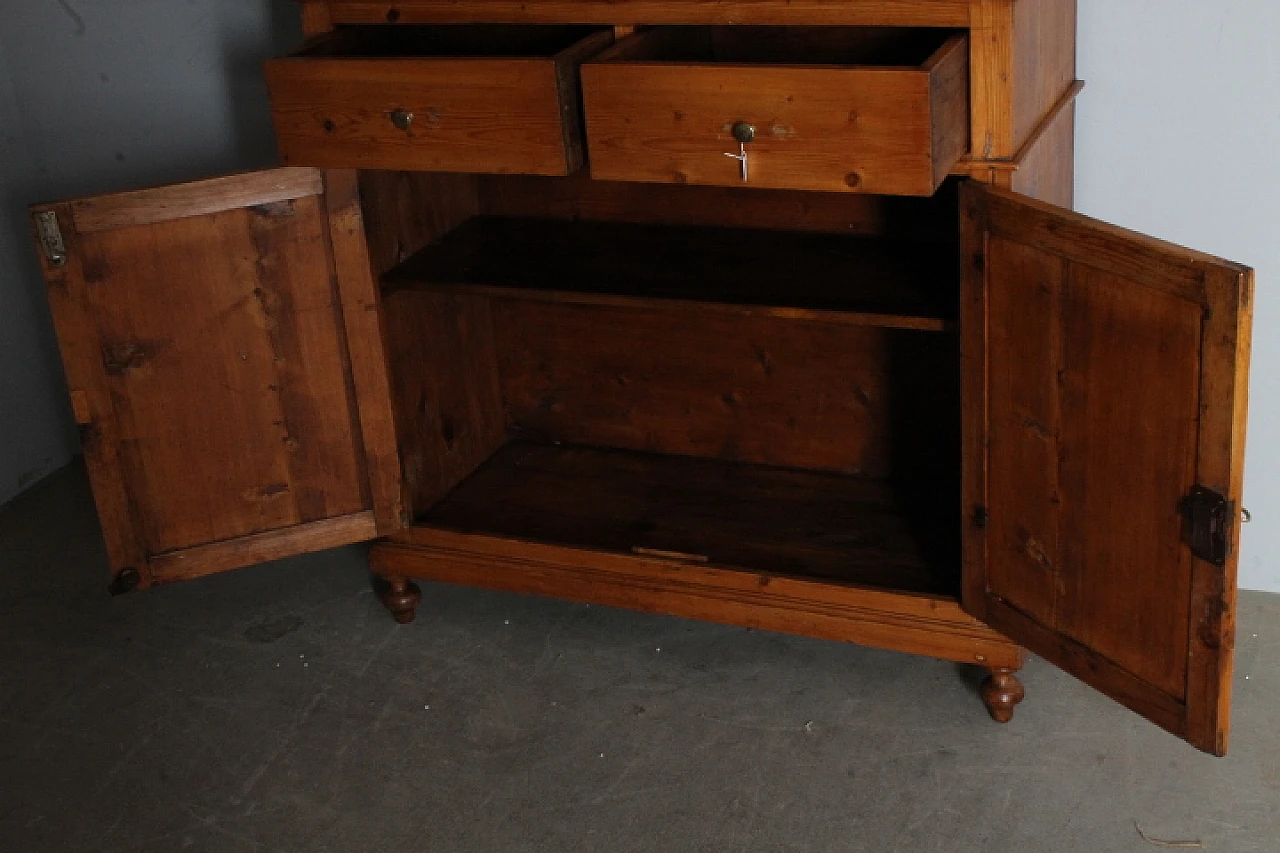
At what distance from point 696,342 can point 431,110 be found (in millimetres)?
774

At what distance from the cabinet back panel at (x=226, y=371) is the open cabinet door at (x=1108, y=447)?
105cm

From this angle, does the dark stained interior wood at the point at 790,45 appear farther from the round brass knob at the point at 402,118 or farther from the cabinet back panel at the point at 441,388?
the cabinet back panel at the point at 441,388

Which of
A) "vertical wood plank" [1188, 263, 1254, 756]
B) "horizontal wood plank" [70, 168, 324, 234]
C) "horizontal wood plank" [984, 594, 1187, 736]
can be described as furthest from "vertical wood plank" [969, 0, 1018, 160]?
"horizontal wood plank" [70, 168, 324, 234]

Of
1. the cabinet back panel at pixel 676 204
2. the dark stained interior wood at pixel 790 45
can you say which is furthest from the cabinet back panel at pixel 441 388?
the dark stained interior wood at pixel 790 45

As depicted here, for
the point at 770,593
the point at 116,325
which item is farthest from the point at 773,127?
the point at 116,325

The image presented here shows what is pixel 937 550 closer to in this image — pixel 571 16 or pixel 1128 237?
pixel 1128 237

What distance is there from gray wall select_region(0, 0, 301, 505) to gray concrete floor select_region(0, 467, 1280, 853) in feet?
2.53

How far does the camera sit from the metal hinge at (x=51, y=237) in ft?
7.45

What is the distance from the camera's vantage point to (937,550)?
96.0 inches

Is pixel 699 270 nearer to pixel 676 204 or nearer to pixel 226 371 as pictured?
pixel 676 204

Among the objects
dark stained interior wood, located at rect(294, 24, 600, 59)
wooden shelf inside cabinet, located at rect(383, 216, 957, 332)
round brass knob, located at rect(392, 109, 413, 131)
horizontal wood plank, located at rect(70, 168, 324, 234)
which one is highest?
dark stained interior wood, located at rect(294, 24, 600, 59)

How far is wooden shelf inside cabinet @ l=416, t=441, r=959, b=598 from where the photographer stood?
2430 mm

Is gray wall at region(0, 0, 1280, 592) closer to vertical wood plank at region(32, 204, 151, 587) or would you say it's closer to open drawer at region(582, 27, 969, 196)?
open drawer at region(582, 27, 969, 196)

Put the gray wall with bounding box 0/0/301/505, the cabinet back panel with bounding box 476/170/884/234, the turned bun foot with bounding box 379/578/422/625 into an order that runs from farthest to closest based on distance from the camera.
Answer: the gray wall with bounding box 0/0/301/505, the turned bun foot with bounding box 379/578/422/625, the cabinet back panel with bounding box 476/170/884/234
